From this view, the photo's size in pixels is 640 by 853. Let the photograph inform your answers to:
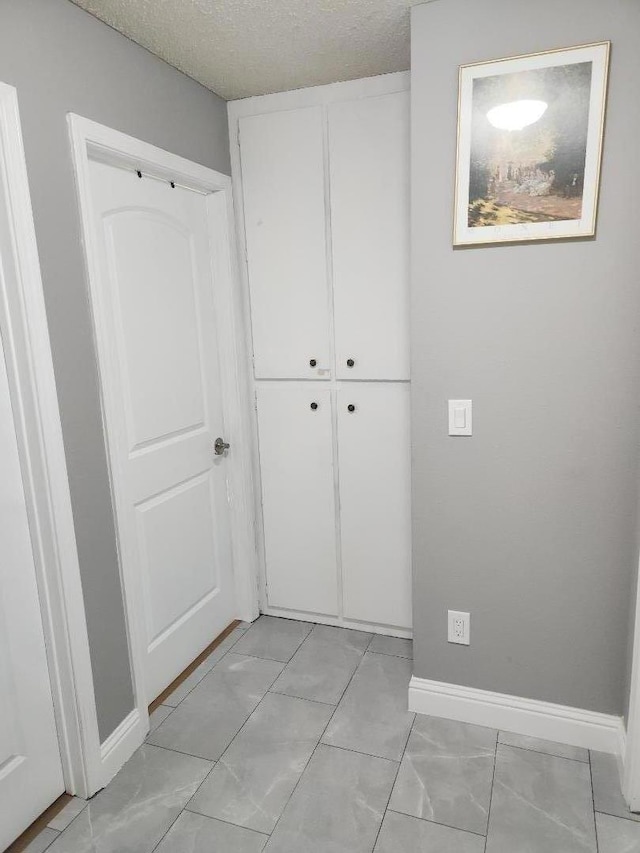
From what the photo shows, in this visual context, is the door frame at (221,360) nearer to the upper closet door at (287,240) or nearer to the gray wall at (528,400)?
the upper closet door at (287,240)

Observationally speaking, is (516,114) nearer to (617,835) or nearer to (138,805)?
(617,835)

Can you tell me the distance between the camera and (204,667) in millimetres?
2410

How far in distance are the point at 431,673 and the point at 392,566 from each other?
516 millimetres

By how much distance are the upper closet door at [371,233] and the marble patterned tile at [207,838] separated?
5.31 ft

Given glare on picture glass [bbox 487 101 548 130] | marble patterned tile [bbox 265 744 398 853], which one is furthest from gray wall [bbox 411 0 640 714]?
marble patterned tile [bbox 265 744 398 853]

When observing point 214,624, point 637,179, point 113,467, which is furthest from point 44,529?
point 637,179

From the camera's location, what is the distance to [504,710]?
199 cm

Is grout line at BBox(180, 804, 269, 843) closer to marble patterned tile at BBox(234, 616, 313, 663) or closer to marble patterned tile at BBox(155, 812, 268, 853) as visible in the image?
marble patterned tile at BBox(155, 812, 268, 853)

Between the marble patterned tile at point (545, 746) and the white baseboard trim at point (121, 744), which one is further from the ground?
the white baseboard trim at point (121, 744)

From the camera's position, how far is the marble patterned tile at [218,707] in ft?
6.50

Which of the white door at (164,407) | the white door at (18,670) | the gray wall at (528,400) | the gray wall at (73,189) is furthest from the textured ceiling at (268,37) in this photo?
the white door at (18,670)

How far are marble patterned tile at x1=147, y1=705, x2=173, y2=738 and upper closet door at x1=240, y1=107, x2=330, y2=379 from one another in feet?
4.58

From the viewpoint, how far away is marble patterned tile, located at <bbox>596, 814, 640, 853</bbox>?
1.54m

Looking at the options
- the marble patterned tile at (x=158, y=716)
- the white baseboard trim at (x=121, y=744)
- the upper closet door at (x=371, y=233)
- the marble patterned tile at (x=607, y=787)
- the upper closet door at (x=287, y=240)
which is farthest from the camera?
the upper closet door at (x=287, y=240)
